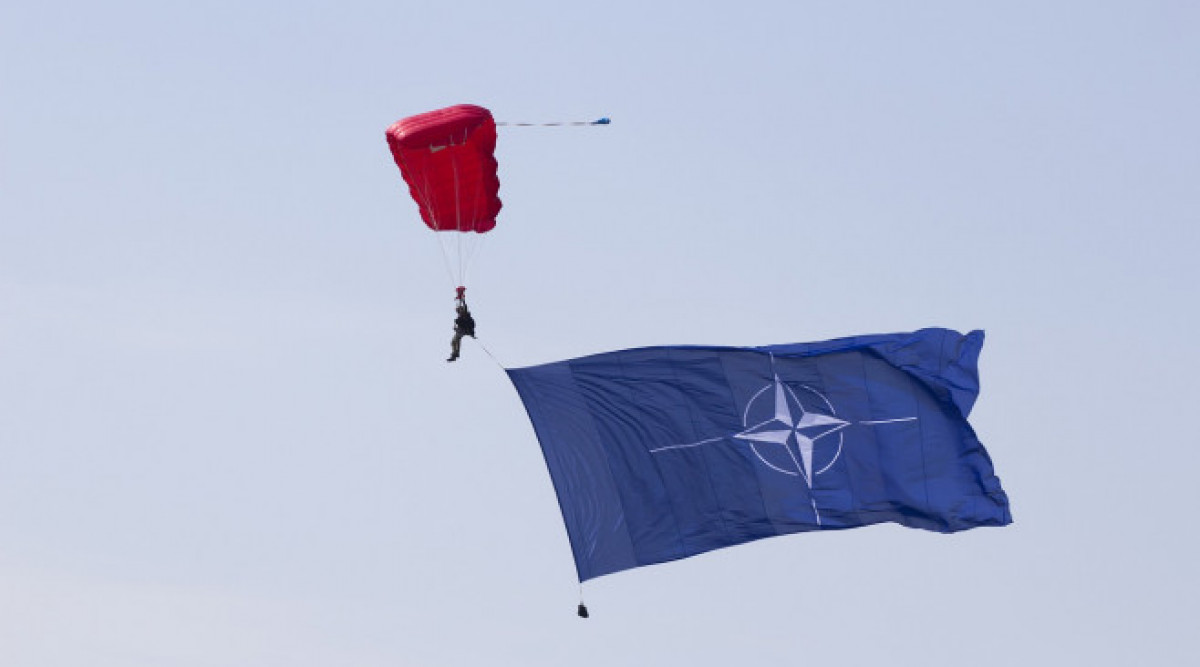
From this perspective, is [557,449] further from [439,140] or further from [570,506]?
[439,140]

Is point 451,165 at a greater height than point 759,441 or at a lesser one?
greater

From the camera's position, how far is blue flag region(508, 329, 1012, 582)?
3844 centimetres

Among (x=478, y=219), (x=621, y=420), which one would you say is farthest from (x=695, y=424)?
(x=478, y=219)

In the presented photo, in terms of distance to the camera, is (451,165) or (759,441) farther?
(451,165)

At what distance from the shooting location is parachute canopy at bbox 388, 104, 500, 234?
3969 centimetres

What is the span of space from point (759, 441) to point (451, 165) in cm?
484

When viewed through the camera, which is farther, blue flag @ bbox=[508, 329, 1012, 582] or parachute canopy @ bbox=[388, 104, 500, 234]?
parachute canopy @ bbox=[388, 104, 500, 234]

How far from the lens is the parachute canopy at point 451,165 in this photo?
3969 cm

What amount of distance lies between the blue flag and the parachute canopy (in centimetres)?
270

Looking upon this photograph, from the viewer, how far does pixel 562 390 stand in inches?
1519

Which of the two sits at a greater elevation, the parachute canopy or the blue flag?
the parachute canopy

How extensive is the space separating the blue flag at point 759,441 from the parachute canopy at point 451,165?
2.70 m

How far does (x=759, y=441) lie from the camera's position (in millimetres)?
39531

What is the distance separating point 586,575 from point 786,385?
12.6 ft
